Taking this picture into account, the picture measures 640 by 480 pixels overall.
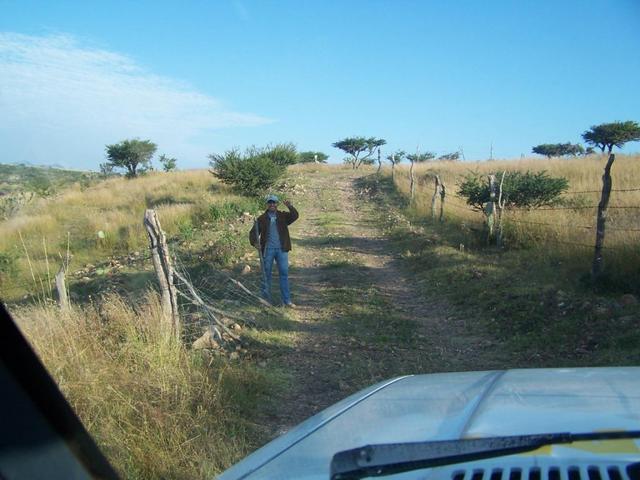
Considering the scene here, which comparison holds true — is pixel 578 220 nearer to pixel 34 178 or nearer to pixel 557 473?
pixel 557 473

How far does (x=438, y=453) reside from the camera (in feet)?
5.53

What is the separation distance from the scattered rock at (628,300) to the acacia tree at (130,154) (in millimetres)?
37640

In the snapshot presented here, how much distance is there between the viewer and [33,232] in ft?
59.2

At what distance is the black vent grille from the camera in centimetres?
145

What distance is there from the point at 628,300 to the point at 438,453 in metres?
6.06

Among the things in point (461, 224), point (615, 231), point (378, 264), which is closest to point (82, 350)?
point (615, 231)

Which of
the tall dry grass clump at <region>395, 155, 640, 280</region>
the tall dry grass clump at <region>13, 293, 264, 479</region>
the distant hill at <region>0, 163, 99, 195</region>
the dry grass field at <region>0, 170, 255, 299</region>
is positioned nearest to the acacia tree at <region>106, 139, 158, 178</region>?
Answer: the distant hill at <region>0, 163, 99, 195</region>

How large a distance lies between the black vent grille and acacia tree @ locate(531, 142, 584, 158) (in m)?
47.6

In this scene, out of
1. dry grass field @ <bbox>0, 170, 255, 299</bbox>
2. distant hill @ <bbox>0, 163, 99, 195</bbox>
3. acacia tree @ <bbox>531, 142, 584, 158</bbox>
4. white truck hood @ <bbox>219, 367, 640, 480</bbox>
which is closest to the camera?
white truck hood @ <bbox>219, 367, 640, 480</bbox>

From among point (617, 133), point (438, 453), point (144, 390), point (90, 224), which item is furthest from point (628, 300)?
point (617, 133)

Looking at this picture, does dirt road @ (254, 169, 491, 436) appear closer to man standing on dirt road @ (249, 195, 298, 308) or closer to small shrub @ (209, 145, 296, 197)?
man standing on dirt road @ (249, 195, 298, 308)

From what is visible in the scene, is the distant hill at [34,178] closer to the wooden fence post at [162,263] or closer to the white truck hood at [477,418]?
the wooden fence post at [162,263]

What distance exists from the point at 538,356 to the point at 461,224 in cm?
813

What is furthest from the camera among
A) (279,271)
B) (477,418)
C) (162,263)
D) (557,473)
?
(279,271)
